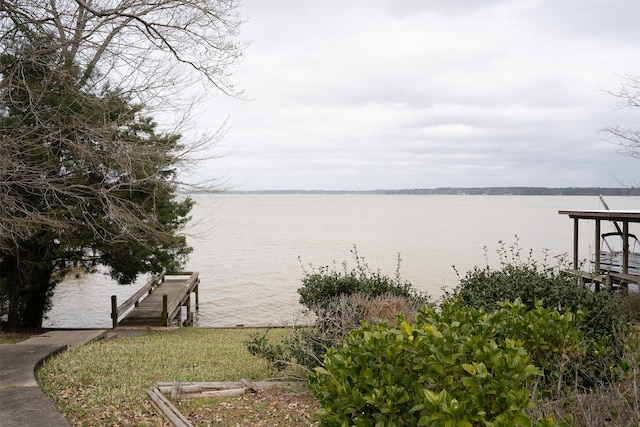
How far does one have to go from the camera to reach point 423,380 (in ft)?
10.4

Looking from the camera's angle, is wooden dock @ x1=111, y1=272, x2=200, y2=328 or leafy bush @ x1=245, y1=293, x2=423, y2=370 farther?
wooden dock @ x1=111, y1=272, x2=200, y2=328

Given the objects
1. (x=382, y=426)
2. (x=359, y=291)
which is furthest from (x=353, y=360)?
(x=359, y=291)

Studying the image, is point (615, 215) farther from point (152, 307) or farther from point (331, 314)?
point (152, 307)

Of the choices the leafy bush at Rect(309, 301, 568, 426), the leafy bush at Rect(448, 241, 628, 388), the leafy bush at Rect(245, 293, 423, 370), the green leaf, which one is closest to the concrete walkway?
the leafy bush at Rect(245, 293, 423, 370)

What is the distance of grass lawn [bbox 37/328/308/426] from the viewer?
541cm

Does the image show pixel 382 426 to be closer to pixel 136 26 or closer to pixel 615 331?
pixel 615 331

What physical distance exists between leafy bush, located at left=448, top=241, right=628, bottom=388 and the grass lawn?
3224mm

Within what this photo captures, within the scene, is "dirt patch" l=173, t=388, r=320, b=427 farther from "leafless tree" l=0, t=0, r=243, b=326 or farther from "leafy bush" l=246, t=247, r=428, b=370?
"leafless tree" l=0, t=0, r=243, b=326

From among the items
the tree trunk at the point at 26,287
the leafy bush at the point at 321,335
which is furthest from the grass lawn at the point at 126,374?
the tree trunk at the point at 26,287

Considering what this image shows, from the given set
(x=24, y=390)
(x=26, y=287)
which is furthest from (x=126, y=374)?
(x=26, y=287)

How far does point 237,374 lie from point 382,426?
4636 mm

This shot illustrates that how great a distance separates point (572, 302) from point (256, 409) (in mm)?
4031

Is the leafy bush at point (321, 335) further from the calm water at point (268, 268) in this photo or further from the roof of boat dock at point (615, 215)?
the roof of boat dock at point (615, 215)

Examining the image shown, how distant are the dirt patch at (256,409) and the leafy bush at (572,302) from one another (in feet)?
6.97
